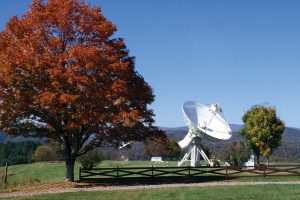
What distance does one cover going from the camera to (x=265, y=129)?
208 ft

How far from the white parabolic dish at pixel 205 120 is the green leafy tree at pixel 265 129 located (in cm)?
862

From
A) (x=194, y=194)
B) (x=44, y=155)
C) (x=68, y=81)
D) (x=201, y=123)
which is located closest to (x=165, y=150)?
(x=44, y=155)

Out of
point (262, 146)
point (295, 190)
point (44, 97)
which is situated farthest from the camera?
point (262, 146)

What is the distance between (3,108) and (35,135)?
375cm

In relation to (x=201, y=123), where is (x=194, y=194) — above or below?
below

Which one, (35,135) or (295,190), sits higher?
(35,135)

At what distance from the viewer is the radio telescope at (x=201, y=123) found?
182 ft

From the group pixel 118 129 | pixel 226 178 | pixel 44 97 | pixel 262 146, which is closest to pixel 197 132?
pixel 262 146

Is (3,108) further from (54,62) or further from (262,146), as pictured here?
(262,146)

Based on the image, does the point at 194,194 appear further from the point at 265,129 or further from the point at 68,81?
the point at 265,129

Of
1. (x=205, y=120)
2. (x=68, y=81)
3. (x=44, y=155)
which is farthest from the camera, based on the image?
(x=44, y=155)

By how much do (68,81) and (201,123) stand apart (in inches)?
1144

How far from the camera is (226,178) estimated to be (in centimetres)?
3659

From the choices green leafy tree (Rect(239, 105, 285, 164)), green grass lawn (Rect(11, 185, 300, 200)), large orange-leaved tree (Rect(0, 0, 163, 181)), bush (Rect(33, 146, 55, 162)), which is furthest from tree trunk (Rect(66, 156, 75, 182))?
bush (Rect(33, 146, 55, 162))
